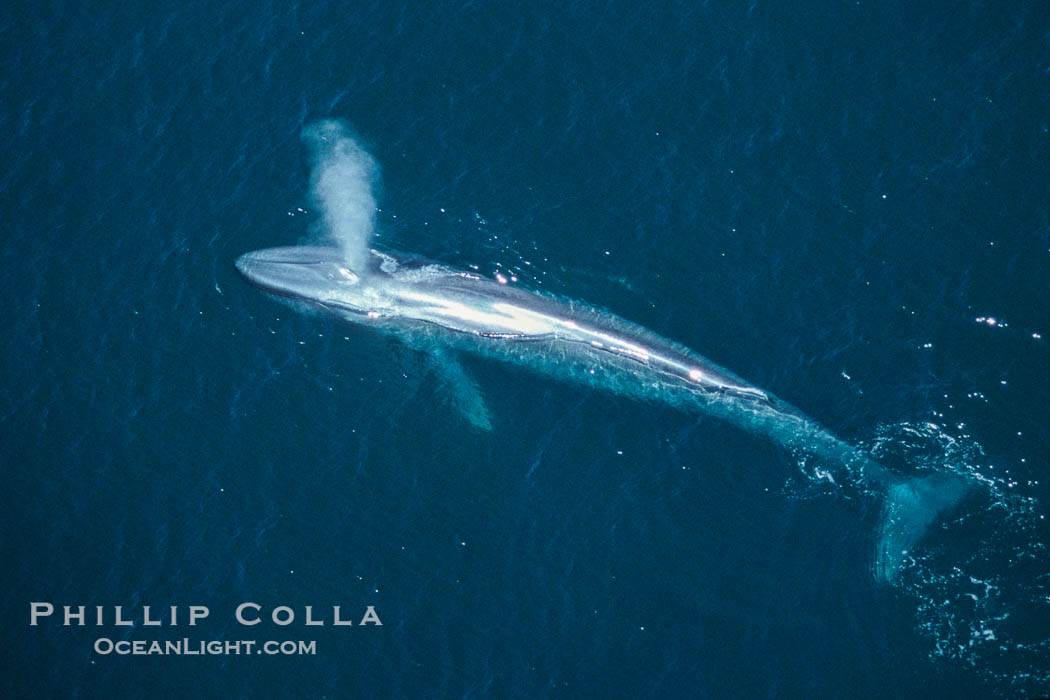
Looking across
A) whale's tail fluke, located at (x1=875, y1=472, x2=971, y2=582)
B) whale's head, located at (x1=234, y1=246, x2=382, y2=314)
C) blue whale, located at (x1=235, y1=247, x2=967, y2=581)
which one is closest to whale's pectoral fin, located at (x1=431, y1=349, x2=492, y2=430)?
blue whale, located at (x1=235, y1=247, x2=967, y2=581)

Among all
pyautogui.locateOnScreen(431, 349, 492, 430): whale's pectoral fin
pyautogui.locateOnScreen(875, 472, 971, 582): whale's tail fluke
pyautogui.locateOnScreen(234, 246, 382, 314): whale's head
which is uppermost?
pyautogui.locateOnScreen(234, 246, 382, 314): whale's head

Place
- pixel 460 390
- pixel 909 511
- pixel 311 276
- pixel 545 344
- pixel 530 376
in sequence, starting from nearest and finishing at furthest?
pixel 909 511
pixel 460 390
pixel 530 376
pixel 545 344
pixel 311 276

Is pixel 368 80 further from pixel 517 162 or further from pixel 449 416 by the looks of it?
pixel 449 416

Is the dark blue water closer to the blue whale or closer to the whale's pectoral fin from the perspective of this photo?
the whale's pectoral fin

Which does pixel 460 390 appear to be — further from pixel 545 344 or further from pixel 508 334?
pixel 545 344

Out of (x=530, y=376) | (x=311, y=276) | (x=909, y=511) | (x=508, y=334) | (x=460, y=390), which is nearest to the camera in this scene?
(x=909, y=511)

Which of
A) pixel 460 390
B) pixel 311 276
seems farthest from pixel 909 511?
pixel 311 276

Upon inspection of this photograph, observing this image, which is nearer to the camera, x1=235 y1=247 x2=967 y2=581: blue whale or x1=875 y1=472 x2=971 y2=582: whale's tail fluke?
x1=875 y1=472 x2=971 y2=582: whale's tail fluke
